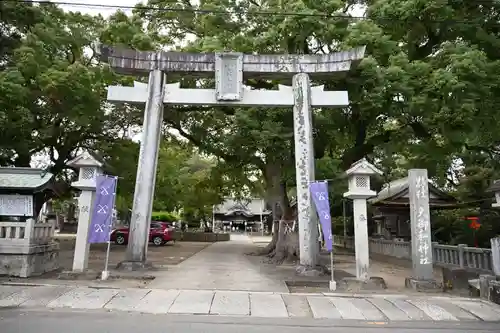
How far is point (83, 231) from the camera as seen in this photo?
37.3 ft

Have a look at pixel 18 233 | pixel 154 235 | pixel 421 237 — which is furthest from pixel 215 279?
pixel 154 235

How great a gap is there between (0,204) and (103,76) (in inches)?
295

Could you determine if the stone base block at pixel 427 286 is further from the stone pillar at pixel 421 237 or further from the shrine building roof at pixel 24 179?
the shrine building roof at pixel 24 179

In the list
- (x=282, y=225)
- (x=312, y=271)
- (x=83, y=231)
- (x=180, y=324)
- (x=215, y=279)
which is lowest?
(x=180, y=324)

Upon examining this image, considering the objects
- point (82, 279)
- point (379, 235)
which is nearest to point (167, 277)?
point (82, 279)

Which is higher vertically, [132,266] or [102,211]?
[102,211]

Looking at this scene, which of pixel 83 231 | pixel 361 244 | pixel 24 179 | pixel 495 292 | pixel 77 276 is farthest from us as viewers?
pixel 24 179

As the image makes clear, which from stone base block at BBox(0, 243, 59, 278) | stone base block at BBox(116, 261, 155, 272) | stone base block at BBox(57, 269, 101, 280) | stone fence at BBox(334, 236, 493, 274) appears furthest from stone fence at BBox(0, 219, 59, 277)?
stone fence at BBox(334, 236, 493, 274)

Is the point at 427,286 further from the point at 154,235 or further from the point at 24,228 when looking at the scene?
the point at 154,235

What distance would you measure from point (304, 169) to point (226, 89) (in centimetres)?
363

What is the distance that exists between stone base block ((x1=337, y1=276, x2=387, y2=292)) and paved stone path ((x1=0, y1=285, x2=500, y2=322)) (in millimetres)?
859

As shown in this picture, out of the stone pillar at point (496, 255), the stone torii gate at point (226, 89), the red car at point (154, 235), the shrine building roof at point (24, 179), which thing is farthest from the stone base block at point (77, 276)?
the red car at point (154, 235)

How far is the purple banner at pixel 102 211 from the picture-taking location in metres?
11.0

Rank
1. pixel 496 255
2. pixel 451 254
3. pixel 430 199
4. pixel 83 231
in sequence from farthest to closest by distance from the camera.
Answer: pixel 430 199 < pixel 451 254 < pixel 83 231 < pixel 496 255
